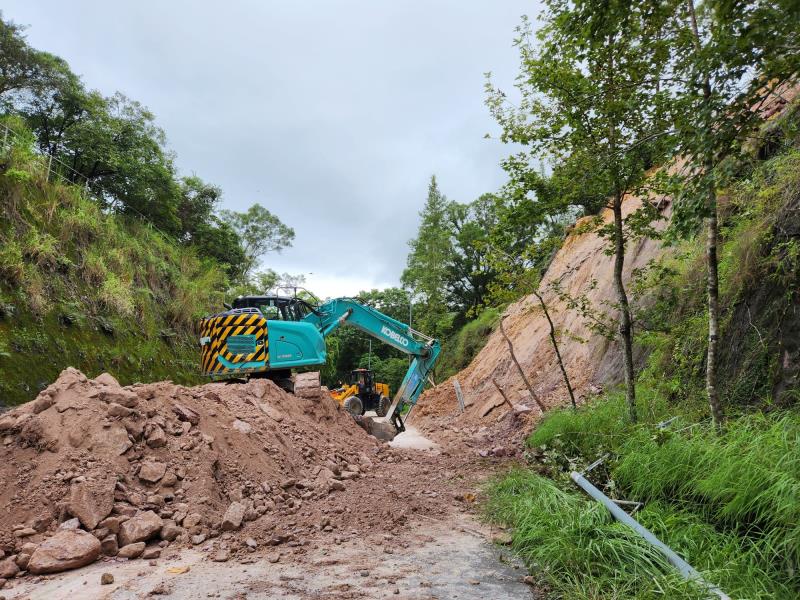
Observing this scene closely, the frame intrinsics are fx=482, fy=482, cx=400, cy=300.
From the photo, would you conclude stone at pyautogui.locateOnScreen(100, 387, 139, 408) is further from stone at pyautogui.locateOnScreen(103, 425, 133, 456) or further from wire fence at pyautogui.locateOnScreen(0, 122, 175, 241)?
wire fence at pyautogui.locateOnScreen(0, 122, 175, 241)

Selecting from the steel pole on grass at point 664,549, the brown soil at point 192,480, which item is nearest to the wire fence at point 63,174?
the brown soil at point 192,480

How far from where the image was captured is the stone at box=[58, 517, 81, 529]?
3.98 metres

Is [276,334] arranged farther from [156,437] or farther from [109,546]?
[109,546]

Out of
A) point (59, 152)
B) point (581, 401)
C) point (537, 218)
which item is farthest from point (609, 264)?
point (59, 152)

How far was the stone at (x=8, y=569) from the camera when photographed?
11.7 ft

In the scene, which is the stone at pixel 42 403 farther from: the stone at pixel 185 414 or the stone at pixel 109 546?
the stone at pixel 109 546

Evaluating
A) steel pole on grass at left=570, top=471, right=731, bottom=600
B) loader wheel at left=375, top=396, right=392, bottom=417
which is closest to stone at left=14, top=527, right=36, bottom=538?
steel pole on grass at left=570, top=471, right=731, bottom=600

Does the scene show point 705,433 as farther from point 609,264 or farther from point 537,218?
point 609,264

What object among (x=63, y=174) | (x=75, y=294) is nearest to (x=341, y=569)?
(x=75, y=294)

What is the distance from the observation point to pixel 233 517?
4.44 metres

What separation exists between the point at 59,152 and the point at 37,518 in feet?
50.9

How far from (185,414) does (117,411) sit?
809 mm

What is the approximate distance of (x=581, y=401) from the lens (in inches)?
357

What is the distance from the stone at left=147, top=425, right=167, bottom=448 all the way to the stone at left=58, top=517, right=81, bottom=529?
1.15 m
